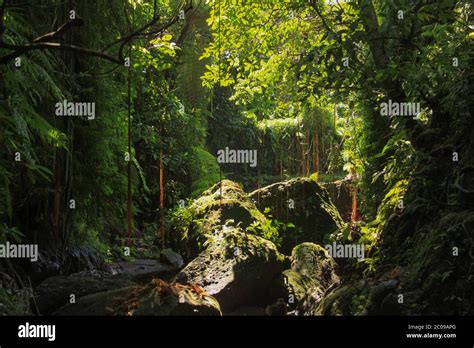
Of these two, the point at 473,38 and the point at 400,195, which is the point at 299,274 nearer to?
the point at 400,195

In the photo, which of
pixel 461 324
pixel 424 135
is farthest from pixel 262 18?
pixel 461 324

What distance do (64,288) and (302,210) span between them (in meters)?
6.06

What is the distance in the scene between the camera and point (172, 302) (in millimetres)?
4426

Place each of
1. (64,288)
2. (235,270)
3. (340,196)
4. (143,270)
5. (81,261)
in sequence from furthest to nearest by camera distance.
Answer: (340,196)
(143,270)
(235,270)
(81,261)
(64,288)

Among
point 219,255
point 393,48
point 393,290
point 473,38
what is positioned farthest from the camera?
point 219,255

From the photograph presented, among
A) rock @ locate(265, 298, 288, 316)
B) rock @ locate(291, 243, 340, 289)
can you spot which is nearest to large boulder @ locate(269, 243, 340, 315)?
rock @ locate(291, 243, 340, 289)

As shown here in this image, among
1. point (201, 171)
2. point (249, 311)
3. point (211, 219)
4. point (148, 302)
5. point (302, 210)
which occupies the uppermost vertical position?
A: point (201, 171)

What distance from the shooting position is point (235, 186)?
999 cm

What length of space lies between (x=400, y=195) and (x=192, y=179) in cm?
868

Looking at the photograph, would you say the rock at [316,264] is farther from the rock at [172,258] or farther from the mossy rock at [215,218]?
the rock at [172,258]

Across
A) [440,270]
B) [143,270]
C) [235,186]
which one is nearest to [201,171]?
[235,186]

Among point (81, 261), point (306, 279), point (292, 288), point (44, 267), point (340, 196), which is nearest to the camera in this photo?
point (44, 267)

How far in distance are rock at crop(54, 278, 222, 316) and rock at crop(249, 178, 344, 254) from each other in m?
5.46

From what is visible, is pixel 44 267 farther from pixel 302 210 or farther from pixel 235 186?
pixel 302 210
